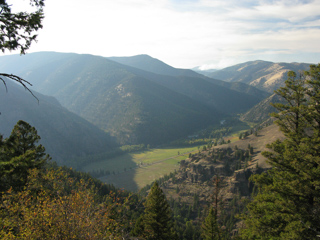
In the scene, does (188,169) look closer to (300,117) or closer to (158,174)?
(158,174)

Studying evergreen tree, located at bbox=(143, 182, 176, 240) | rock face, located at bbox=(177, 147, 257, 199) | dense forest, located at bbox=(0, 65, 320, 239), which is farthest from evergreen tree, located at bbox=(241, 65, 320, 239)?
rock face, located at bbox=(177, 147, 257, 199)

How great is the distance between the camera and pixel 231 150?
158m

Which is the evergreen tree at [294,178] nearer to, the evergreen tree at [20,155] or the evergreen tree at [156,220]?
the evergreen tree at [156,220]

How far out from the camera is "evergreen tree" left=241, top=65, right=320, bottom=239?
1588cm

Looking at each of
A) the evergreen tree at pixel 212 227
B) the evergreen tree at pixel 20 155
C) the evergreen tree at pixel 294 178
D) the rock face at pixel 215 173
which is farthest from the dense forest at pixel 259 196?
the rock face at pixel 215 173

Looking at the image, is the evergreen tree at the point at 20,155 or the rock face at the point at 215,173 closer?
the evergreen tree at the point at 20,155

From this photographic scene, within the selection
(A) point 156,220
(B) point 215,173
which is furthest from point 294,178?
(B) point 215,173

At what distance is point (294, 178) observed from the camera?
666 inches

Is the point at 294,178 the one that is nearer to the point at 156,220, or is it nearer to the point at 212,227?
the point at 212,227

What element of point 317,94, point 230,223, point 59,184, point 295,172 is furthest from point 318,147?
point 230,223

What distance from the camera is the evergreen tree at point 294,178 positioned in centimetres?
1588

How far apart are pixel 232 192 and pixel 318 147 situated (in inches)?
4788

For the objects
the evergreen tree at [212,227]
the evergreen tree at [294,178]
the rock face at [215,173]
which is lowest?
the rock face at [215,173]

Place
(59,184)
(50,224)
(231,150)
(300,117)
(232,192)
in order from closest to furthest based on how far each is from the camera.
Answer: (50,224) < (59,184) < (300,117) < (232,192) < (231,150)
